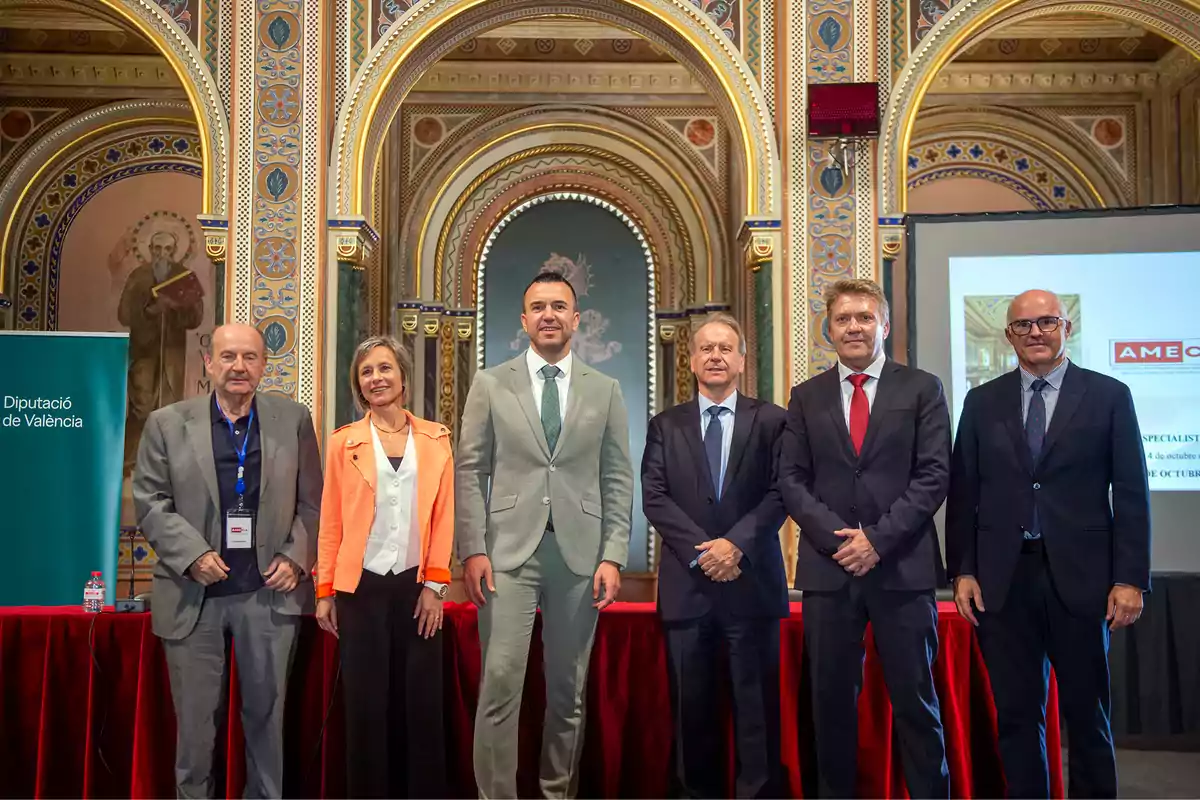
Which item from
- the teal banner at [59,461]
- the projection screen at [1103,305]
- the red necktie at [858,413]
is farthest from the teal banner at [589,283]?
the red necktie at [858,413]

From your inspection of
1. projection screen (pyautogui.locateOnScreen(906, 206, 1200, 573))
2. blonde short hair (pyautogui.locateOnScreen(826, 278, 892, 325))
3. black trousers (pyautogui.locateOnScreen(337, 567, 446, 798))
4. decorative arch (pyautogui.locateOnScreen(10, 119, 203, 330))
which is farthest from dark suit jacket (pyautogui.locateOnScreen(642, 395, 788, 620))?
decorative arch (pyautogui.locateOnScreen(10, 119, 203, 330))

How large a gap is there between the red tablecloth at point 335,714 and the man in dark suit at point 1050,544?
1.72ft

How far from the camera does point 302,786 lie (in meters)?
3.36

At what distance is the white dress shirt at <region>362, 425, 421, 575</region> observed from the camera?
2984 mm

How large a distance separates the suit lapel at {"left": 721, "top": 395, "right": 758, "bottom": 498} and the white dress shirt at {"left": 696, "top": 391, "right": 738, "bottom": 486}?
0.5 inches

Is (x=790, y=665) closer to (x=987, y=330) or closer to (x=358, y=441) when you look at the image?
(x=358, y=441)

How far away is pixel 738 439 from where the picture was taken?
3.07m

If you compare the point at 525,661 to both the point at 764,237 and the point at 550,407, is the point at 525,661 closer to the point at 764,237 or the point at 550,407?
the point at 550,407

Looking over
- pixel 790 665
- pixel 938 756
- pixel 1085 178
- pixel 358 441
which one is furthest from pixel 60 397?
pixel 1085 178

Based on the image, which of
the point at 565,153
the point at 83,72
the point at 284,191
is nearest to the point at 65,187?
the point at 83,72

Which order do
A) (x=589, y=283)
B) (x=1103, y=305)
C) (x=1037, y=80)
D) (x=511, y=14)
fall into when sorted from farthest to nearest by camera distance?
1. (x=589, y=283)
2. (x=1037, y=80)
3. (x=511, y=14)
4. (x=1103, y=305)

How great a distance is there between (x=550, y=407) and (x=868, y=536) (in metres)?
1.00

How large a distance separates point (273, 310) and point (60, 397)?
1.28 m

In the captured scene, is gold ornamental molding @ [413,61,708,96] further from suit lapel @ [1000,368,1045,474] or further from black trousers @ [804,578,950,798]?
black trousers @ [804,578,950,798]
